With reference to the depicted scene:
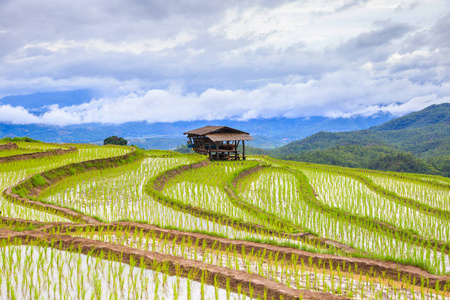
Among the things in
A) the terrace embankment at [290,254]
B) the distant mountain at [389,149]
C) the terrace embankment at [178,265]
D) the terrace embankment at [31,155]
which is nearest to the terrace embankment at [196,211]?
the terrace embankment at [290,254]

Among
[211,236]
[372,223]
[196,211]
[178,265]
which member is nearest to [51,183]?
[196,211]

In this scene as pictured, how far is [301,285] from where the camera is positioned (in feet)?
13.9

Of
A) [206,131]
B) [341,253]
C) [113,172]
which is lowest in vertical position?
[341,253]

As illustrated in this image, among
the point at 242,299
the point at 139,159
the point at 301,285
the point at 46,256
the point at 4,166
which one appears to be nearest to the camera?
the point at 242,299

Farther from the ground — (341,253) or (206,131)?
(206,131)

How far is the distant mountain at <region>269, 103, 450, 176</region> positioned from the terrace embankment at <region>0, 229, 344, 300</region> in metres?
59.3

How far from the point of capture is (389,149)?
319ft

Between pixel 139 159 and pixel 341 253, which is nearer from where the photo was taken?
pixel 341 253

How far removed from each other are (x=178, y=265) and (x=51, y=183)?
29.1 ft

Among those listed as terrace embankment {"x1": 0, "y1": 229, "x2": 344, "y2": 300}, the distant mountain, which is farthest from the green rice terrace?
the distant mountain

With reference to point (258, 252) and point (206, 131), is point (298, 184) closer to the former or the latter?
point (258, 252)

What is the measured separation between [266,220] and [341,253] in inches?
96.2

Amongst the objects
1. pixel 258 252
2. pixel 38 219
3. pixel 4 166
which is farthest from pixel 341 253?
pixel 4 166

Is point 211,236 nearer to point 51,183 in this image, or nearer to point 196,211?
point 196,211
